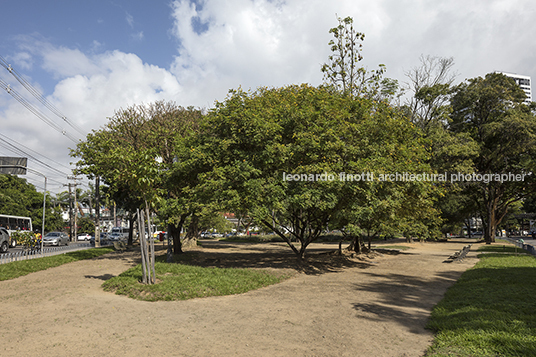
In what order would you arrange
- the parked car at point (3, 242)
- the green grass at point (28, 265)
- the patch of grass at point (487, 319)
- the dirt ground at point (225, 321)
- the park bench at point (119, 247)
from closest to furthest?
the patch of grass at point (487, 319) → the dirt ground at point (225, 321) → the green grass at point (28, 265) → the parked car at point (3, 242) → the park bench at point (119, 247)

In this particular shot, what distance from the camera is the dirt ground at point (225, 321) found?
240 inches

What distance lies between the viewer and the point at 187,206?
15.6m

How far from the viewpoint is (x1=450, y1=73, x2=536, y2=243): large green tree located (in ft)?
102

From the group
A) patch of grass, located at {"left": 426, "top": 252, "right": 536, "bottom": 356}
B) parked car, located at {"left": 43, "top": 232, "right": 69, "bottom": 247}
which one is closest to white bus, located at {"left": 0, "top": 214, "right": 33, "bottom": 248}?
parked car, located at {"left": 43, "top": 232, "right": 69, "bottom": 247}

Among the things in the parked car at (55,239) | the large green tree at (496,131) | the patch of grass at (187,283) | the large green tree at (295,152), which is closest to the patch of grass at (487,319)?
the large green tree at (295,152)

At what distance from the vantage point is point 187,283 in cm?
1124

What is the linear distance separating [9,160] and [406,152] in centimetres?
1979

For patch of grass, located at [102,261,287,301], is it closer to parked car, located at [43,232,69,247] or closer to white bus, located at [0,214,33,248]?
parked car, located at [43,232,69,247]

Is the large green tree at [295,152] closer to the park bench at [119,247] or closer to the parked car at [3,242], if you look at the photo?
the park bench at [119,247]

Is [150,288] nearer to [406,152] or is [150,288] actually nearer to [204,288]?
[204,288]

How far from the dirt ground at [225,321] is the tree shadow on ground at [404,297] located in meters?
0.03

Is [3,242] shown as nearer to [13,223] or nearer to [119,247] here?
[119,247]

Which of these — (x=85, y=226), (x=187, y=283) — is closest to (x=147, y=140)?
(x=187, y=283)

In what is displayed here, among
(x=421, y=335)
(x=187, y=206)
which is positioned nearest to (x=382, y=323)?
(x=421, y=335)
